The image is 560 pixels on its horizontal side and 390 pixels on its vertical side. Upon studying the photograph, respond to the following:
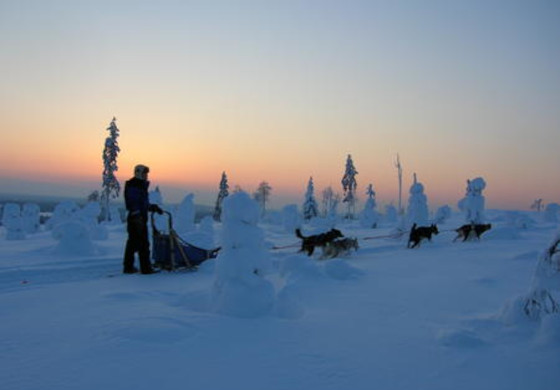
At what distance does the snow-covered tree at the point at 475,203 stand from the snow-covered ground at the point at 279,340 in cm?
1057

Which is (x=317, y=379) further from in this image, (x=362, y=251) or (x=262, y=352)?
(x=362, y=251)

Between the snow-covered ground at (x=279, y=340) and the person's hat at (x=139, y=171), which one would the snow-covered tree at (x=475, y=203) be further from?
the person's hat at (x=139, y=171)

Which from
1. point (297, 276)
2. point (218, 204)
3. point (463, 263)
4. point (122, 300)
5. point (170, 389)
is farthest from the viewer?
point (218, 204)

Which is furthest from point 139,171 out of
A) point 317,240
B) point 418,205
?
point 418,205

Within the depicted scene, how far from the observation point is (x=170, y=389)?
2.72 m

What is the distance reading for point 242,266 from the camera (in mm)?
4871

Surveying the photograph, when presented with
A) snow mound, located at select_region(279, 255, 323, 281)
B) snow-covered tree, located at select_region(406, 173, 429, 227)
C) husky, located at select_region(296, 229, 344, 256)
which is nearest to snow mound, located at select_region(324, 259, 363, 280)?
snow mound, located at select_region(279, 255, 323, 281)

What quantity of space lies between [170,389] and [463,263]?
27.8 feet

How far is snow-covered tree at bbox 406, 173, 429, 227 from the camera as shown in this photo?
15.7m

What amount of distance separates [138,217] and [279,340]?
4.91 meters

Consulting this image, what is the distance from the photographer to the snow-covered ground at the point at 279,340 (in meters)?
2.96

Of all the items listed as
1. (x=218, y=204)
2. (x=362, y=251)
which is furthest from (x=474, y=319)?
(x=218, y=204)

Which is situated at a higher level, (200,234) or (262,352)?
(200,234)

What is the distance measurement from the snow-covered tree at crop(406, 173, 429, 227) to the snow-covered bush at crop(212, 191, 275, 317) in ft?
A: 39.1
